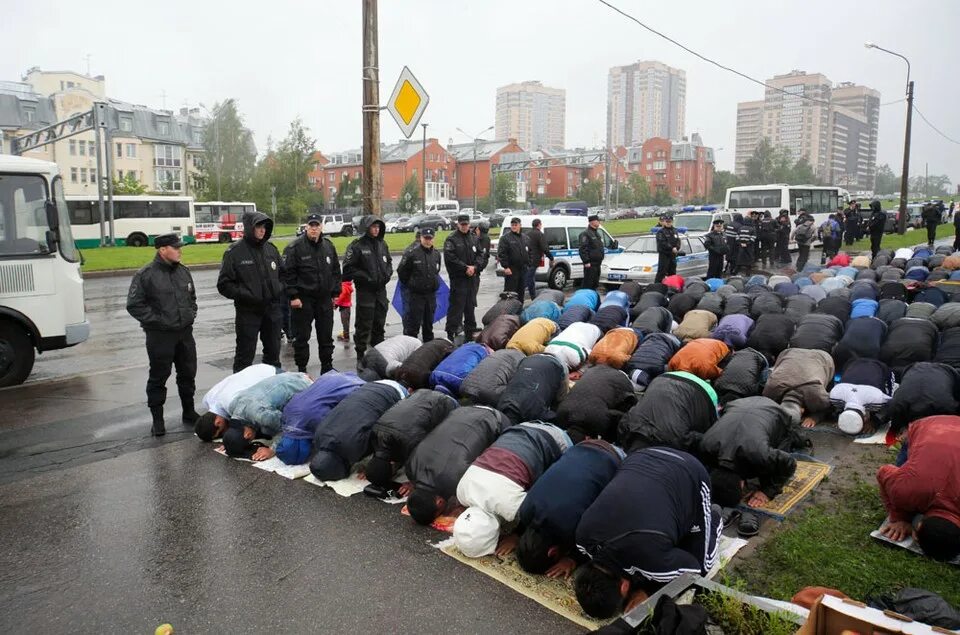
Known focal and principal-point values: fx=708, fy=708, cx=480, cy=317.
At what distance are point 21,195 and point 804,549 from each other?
372 inches

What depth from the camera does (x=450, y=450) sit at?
5.11 meters

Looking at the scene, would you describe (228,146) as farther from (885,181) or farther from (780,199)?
(885,181)

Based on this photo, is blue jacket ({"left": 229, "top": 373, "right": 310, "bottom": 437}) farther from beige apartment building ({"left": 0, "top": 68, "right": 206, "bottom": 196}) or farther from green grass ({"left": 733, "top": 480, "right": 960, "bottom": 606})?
beige apartment building ({"left": 0, "top": 68, "right": 206, "bottom": 196})

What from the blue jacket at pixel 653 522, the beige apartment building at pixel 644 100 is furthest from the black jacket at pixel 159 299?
the beige apartment building at pixel 644 100

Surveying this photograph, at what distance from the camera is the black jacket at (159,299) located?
7094 millimetres

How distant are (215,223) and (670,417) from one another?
4455 cm

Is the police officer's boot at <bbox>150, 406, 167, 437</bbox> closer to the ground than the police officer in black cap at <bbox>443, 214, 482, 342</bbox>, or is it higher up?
closer to the ground

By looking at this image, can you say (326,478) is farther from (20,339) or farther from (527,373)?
(20,339)

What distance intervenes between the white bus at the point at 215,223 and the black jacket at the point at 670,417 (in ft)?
140

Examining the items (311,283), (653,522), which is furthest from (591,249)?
(653,522)

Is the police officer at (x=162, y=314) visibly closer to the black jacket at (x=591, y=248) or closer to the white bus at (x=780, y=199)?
the black jacket at (x=591, y=248)

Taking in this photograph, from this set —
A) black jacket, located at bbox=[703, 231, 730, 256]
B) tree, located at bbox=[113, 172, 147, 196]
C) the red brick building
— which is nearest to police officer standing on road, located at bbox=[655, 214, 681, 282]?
black jacket, located at bbox=[703, 231, 730, 256]

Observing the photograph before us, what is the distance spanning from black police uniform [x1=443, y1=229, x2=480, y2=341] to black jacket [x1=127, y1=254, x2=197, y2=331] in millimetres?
5159

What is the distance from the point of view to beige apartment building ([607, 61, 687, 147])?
16388cm
